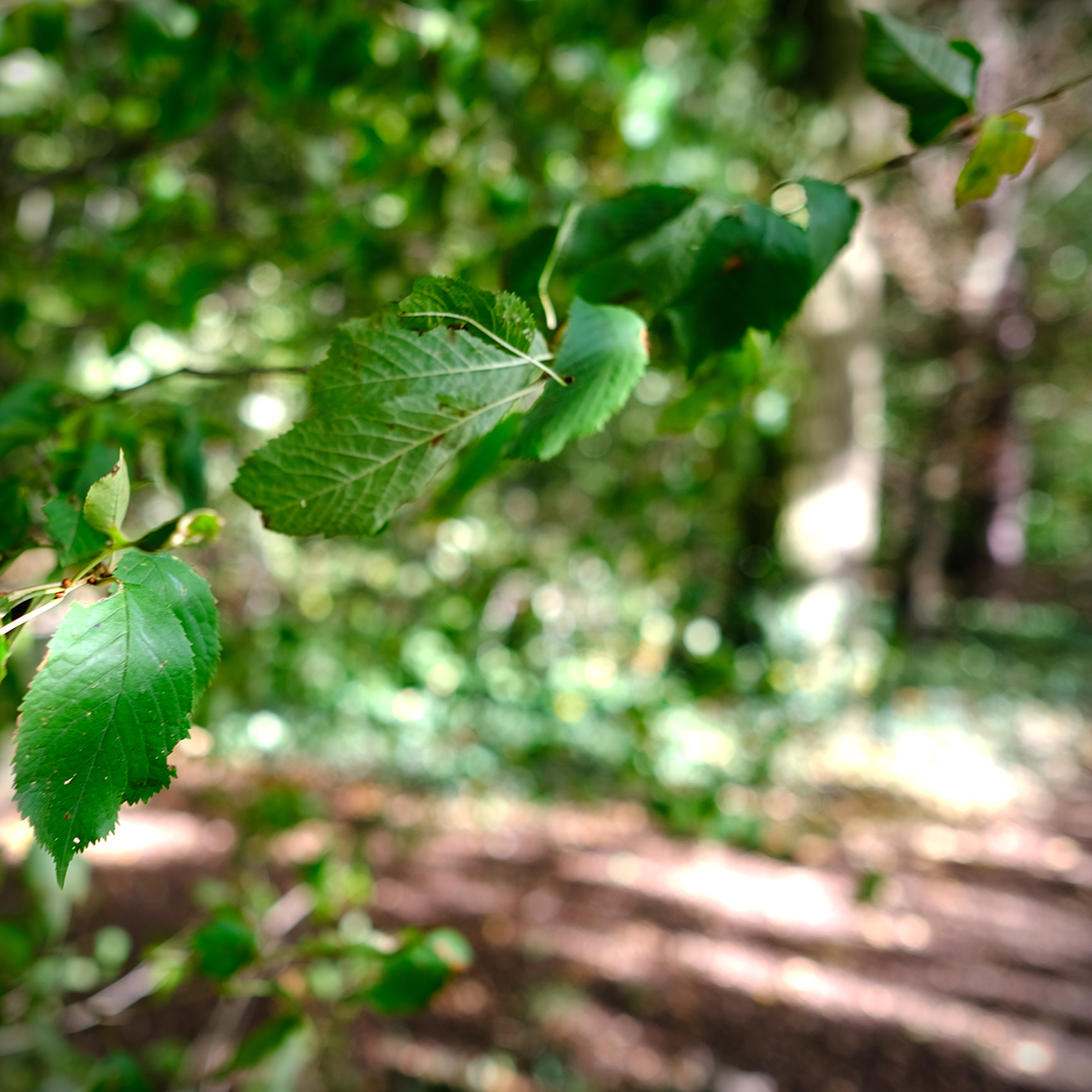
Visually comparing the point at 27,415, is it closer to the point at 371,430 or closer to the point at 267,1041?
the point at 371,430

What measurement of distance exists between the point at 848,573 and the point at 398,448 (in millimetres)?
6436

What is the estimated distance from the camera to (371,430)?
1.56ft

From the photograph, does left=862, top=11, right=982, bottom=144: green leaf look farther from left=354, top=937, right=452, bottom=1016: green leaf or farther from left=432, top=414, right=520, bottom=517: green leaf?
left=354, top=937, right=452, bottom=1016: green leaf

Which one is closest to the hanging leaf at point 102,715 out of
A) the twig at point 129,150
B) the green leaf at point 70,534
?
the green leaf at point 70,534

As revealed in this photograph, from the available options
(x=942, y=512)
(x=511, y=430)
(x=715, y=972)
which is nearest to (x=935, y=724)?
(x=715, y=972)

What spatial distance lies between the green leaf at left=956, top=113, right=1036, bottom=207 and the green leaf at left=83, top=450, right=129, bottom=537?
0.69 m

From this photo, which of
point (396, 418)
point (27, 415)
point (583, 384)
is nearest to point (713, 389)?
point (583, 384)

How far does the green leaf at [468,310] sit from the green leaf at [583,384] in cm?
4

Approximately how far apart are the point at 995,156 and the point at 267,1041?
4.42 feet

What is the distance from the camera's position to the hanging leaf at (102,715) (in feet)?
1.36

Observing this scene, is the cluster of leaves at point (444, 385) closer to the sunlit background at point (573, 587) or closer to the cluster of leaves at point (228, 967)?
the sunlit background at point (573, 587)

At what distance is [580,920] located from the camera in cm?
403

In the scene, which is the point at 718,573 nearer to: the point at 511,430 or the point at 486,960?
the point at 486,960

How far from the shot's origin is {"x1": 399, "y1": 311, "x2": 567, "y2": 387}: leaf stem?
0.47 meters
